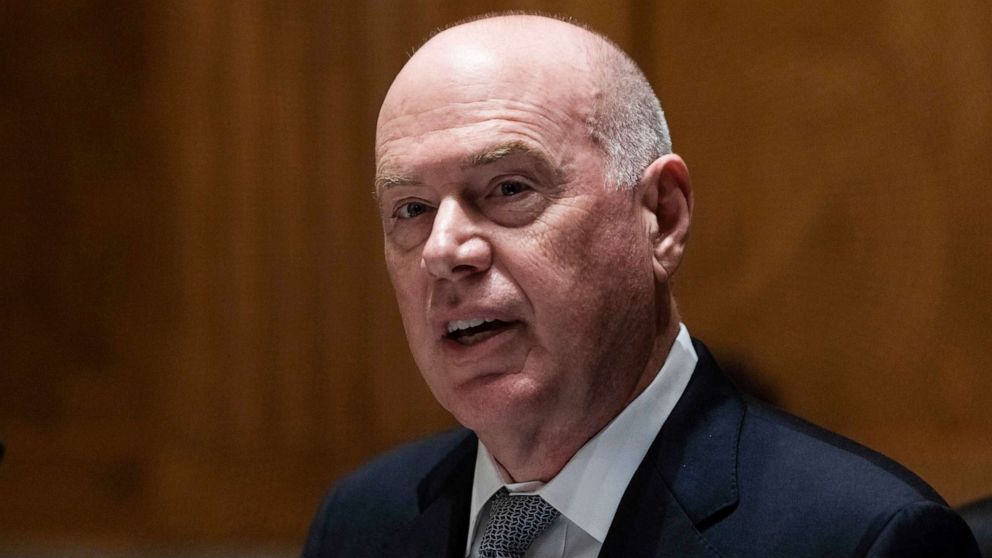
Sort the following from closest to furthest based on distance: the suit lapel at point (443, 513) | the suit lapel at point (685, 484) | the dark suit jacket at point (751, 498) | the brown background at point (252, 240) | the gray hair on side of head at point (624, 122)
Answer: the dark suit jacket at point (751, 498) < the suit lapel at point (685, 484) < the gray hair on side of head at point (624, 122) < the suit lapel at point (443, 513) < the brown background at point (252, 240)

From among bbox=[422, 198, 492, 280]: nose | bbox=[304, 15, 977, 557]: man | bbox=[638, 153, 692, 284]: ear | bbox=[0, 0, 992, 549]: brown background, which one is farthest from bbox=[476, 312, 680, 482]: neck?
bbox=[0, 0, 992, 549]: brown background

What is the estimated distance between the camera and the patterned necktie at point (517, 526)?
1794mm

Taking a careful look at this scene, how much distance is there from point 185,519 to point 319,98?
1073mm

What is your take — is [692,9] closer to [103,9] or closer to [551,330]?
[551,330]

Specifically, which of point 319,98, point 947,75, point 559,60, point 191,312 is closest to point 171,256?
point 191,312

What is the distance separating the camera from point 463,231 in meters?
1.73

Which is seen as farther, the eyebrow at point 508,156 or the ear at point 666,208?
the ear at point 666,208

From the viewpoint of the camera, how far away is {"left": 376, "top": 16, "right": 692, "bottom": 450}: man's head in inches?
67.6

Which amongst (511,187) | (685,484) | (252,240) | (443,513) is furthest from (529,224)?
(252,240)

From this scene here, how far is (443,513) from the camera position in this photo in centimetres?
201

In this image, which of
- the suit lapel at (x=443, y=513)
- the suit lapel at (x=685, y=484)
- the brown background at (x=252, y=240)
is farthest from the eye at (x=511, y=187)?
the brown background at (x=252, y=240)

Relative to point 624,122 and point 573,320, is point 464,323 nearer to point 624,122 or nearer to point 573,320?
point 573,320

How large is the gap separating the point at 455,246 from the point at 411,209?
0.16m

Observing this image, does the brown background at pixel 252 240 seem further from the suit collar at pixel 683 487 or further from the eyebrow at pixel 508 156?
the eyebrow at pixel 508 156
